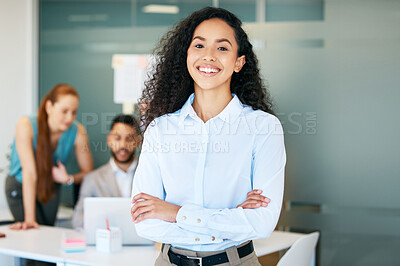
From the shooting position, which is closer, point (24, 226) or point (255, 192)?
point (255, 192)

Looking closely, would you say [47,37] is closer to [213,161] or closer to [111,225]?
[111,225]

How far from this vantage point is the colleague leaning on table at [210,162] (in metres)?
1.76

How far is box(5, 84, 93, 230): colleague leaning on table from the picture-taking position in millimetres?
3953

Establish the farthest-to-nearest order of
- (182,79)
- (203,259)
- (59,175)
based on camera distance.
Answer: (59,175) < (182,79) < (203,259)

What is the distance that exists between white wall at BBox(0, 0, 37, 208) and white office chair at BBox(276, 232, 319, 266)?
316 centimetres

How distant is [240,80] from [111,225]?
4.38 ft

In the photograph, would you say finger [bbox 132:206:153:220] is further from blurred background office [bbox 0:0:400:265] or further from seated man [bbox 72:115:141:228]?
blurred background office [bbox 0:0:400:265]

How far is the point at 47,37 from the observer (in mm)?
5098

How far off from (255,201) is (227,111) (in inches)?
14.6

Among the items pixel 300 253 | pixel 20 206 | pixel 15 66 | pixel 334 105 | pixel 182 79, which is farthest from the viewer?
pixel 15 66

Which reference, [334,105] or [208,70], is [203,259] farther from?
[334,105]

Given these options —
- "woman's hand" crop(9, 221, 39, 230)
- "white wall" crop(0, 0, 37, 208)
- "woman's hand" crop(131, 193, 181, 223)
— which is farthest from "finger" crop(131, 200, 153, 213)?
"white wall" crop(0, 0, 37, 208)

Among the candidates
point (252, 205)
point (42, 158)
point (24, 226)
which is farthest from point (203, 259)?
point (42, 158)

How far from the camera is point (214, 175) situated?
1.82 metres
